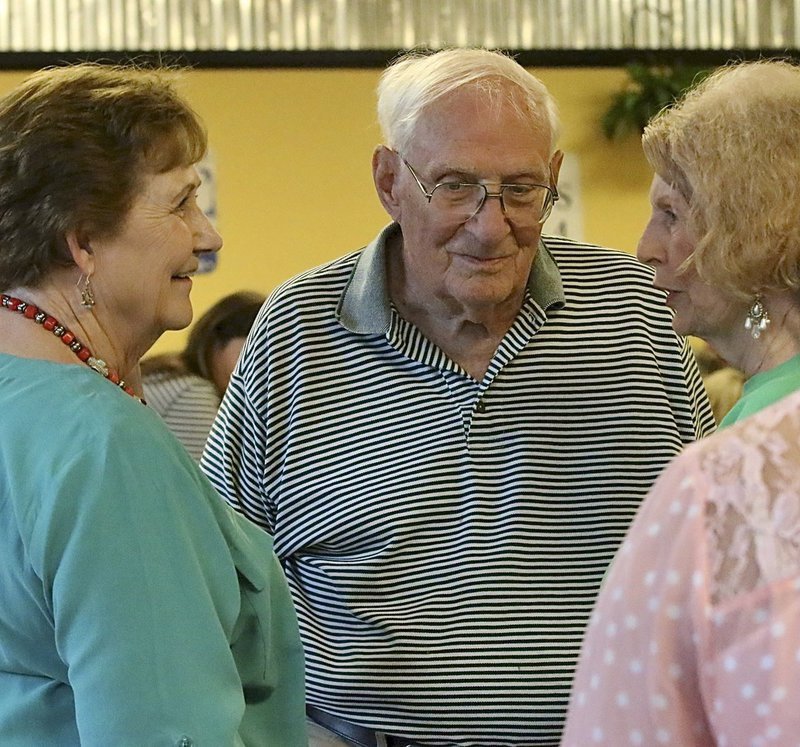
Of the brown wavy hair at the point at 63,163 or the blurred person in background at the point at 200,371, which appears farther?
the blurred person in background at the point at 200,371

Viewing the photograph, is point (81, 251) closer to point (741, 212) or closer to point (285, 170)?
point (741, 212)

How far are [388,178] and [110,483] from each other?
3.22 ft

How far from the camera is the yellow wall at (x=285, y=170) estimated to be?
17.9 feet

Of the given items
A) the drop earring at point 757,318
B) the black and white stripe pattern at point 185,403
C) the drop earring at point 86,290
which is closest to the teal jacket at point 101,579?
the drop earring at point 86,290

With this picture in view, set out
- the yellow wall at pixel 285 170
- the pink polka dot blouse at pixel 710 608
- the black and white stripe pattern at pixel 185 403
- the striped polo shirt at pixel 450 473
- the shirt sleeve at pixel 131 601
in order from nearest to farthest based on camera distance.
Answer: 1. the pink polka dot blouse at pixel 710 608
2. the shirt sleeve at pixel 131 601
3. the striped polo shirt at pixel 450 473
4. the black and white stripe pattern at pixel 185 403
5. the yellow wall at pixel 285 170

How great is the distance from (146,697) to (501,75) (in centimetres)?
119

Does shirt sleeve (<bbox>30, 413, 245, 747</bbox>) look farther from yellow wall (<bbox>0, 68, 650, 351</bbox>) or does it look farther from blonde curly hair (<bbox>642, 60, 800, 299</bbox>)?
yellow wall (<bbox>0, 68, 650, 351</bbox>)

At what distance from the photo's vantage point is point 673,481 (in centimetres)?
83

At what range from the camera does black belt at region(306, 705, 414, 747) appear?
2053mm

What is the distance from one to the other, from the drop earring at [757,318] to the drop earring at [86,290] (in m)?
0.80

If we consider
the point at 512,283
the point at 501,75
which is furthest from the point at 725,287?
the point at 501,75

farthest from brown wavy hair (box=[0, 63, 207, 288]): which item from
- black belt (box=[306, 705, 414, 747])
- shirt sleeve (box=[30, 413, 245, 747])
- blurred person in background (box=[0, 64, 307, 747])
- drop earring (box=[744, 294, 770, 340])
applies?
black belt (box=[306, 705, 414, 747])

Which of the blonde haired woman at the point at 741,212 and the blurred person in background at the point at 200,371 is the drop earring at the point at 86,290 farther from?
the blurred person in background at the point at 200,371

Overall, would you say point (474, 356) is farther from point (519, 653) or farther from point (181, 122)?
point (181, 122)
